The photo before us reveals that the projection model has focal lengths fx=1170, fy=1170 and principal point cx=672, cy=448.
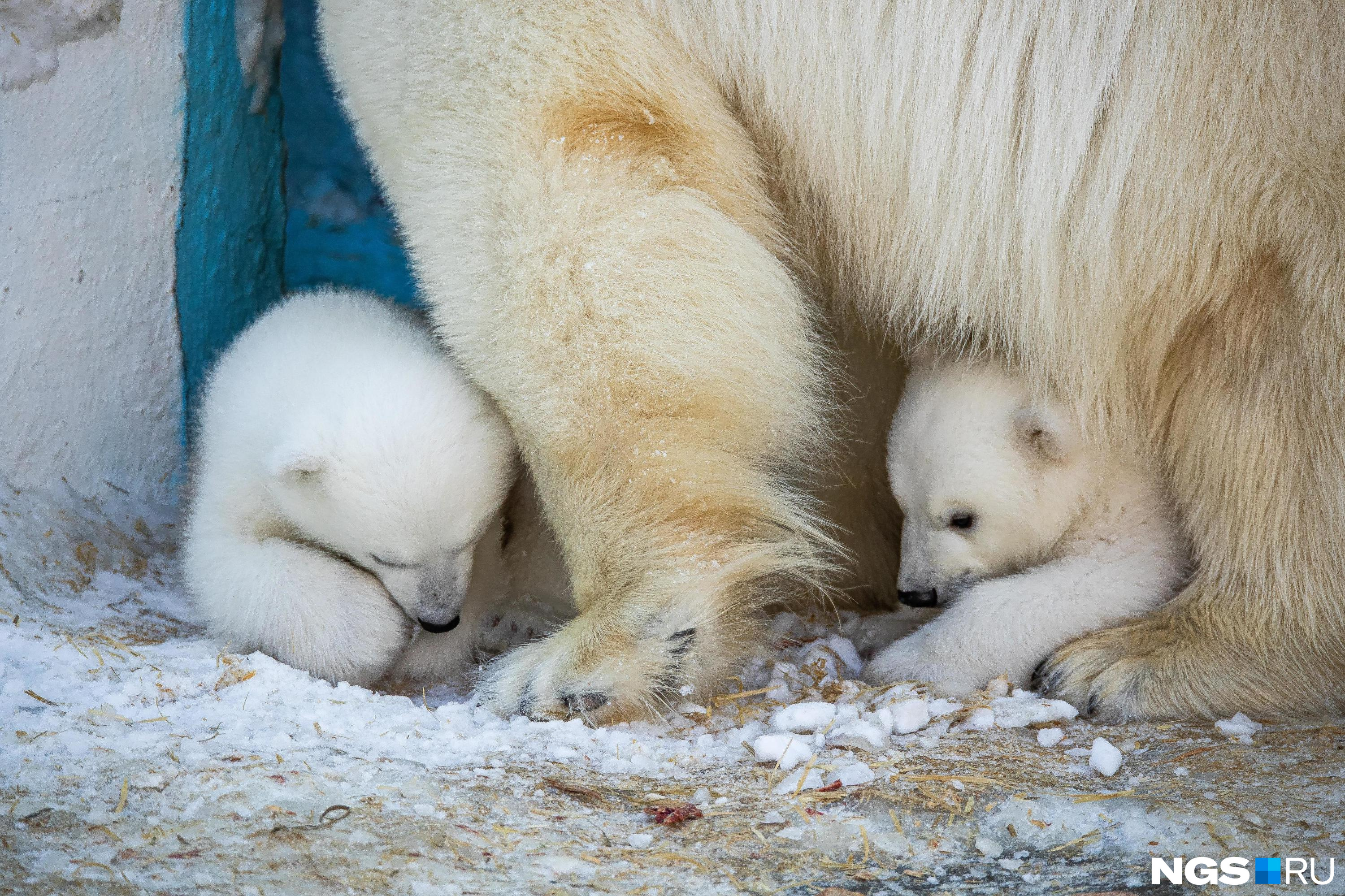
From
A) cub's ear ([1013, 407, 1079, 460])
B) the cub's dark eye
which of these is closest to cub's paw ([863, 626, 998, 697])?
the cub's dark eye

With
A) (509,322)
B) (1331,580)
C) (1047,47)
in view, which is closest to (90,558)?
(509,322)

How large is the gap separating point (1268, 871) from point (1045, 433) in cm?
109

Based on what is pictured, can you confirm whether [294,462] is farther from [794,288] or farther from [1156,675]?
[1156,675]

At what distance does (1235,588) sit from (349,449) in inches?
66.8

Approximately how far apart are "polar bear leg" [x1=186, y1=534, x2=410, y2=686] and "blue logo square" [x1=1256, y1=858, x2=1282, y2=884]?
1590 mm

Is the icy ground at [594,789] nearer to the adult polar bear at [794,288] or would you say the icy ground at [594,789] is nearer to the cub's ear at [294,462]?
the adult polar bear at [794,288]

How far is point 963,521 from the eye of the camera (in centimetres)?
253

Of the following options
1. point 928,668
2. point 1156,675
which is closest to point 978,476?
point 928,668

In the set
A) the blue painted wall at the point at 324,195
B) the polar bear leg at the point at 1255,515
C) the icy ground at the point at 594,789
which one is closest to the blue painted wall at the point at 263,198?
the blue painted wall at the point at 324,195

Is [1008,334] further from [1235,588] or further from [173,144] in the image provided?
[173,144]

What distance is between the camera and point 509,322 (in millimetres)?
2217

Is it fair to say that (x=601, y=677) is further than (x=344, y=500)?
No

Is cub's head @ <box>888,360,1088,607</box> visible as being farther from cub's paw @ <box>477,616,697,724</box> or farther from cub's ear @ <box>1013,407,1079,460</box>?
cub's paw @ <box>477,616,697,724</box>

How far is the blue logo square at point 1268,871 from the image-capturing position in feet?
4.83
